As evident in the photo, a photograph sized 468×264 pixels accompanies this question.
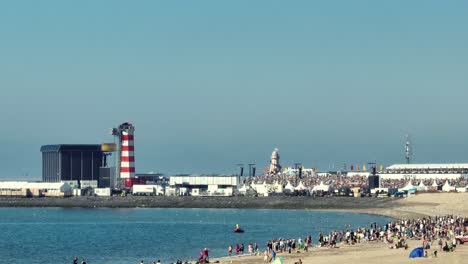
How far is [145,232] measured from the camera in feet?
381

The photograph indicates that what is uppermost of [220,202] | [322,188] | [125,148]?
[125,148]

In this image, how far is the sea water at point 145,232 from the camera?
86.5 meters

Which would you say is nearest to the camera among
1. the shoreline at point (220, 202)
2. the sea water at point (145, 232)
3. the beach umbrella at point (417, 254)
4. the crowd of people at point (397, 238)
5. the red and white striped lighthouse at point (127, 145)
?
the beach umbrella at point (417, 254)

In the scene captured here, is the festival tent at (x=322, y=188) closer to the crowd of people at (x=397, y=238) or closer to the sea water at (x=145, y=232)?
the sea water at (x=145, y=232)

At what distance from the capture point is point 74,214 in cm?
17250

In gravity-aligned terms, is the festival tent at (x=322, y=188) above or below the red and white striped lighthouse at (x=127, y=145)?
below

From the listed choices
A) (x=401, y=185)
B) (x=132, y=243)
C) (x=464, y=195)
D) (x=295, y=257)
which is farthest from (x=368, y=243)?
(x=401, y=185)

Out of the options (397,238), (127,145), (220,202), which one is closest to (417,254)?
(397,238)

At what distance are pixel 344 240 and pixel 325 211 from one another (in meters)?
73.4

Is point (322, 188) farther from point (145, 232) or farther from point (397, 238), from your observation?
point (397, 238)

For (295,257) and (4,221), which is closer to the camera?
(295,257)

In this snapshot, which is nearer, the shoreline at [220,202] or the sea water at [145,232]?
the sea water at [145,232]

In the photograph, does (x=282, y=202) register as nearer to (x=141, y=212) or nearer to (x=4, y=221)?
(x=141, y=212)

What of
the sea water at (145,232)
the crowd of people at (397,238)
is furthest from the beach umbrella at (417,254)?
the sea water at (145,232)
